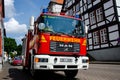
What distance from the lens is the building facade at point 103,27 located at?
2700 centimetres

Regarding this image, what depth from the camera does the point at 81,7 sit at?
36531mm

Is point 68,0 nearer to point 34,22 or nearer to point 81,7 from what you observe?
point 81,7

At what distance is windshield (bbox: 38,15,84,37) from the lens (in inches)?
389

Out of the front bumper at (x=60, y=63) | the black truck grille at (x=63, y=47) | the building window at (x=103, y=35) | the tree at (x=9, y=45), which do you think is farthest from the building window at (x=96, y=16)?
the tree at (x=9, y=45)

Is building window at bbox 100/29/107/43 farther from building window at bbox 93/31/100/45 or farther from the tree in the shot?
the tree

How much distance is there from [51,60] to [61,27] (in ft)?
5.25

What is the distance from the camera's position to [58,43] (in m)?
9.80

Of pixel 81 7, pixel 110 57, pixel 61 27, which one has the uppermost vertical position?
pixel 81 7

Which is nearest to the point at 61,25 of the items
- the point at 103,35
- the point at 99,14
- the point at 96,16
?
the point at 103,35

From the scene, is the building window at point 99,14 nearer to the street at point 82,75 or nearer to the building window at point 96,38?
the building window at point 96,38

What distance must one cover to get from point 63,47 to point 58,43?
30 centimetres

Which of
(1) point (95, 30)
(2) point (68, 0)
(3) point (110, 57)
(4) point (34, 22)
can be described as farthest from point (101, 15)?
(4) point (34, 22)

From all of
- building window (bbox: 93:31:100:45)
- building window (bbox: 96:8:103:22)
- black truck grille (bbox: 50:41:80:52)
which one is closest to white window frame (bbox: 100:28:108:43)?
building window (bbox: 93:31:100:45)

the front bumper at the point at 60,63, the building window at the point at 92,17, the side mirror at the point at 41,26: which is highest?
the building window at the point at 92,17
